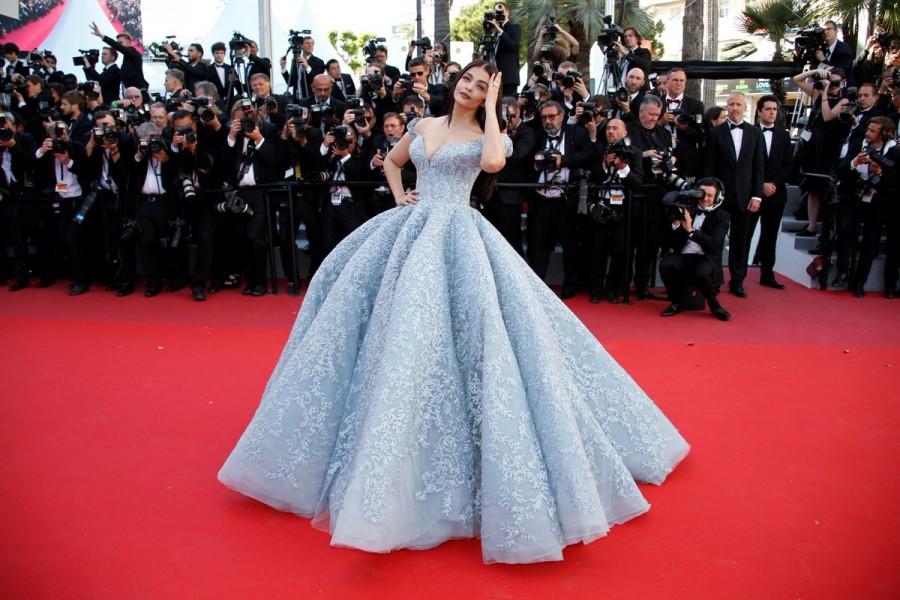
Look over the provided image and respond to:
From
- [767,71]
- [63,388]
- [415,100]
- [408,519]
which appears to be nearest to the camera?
[408,519]

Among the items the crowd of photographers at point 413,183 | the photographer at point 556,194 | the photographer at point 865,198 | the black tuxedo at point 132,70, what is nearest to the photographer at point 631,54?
the crowd of photographers at point 413,183

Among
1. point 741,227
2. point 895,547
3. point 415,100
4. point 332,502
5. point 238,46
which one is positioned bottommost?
point 895,547

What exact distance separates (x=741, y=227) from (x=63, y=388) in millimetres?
5531

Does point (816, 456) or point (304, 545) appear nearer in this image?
point (304, 545)

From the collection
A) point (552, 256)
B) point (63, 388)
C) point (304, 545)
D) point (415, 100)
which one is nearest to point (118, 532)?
point (304, 545)

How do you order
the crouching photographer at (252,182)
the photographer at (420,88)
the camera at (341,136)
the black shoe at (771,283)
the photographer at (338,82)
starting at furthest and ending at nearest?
the photographer at (338,82), the black shoe at (771,283), the photographer at (420,88), the crouching photographer at (252,182), the camera at (341,136)

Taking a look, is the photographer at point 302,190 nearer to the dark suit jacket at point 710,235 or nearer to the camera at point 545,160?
the camera at point 545,160

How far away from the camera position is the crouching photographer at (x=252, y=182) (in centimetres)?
693

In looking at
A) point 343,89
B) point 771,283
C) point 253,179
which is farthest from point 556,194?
point 343,89

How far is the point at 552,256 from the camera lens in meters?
7.69

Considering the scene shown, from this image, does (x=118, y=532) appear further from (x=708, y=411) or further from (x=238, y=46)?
(x=238, y=46)

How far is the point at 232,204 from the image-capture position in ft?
22.5

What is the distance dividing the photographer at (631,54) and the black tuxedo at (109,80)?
6.25 meters

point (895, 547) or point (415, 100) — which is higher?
point (415, 100)
